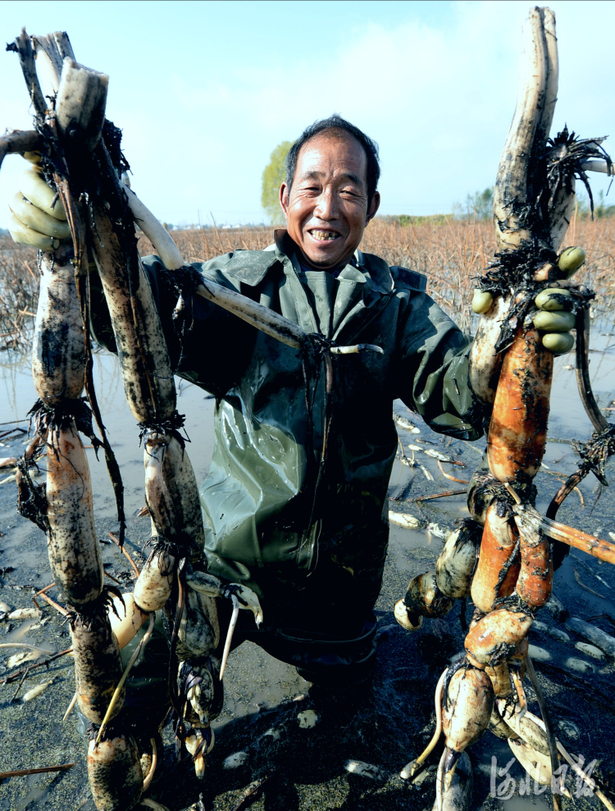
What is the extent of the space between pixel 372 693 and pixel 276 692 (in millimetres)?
476

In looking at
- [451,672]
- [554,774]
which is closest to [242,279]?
[451,672]

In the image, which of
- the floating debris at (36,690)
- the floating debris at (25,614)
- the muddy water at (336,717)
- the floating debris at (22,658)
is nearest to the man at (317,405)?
the muddy water at (336,717)

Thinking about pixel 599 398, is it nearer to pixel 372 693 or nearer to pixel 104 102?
pixel 372 693

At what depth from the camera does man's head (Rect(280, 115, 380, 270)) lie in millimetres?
2055

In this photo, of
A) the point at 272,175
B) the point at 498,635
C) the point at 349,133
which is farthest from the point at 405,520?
the point at 272,175

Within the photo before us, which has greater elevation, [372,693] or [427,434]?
[427,434]

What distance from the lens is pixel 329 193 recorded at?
2.05m

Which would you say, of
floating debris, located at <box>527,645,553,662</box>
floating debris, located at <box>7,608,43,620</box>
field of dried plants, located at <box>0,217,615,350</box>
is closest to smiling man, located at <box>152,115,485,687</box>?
floating debris, located at <box>527,645,553,662</box>

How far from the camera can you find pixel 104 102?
0.94 m

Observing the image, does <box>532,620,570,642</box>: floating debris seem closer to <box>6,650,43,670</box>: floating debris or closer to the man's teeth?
the man's teeth

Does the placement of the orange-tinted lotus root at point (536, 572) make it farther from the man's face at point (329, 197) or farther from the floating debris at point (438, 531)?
the floating debris at point (438, 531)

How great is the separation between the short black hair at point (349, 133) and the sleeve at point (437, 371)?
662 millimetres

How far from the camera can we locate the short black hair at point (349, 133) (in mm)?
2135

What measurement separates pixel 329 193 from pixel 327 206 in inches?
2.7
